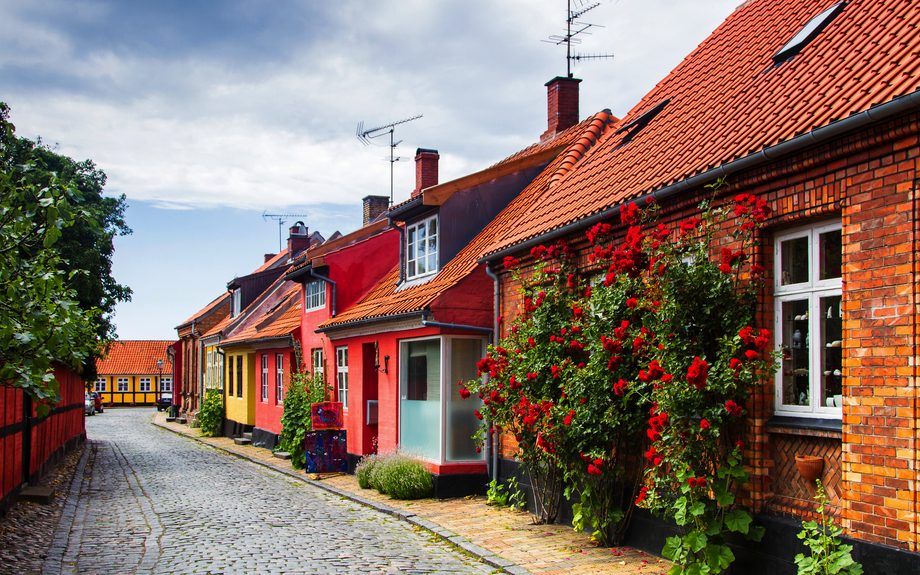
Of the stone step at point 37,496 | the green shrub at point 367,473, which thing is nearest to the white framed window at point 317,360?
the green shrub at point 367,473

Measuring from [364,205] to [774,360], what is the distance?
891 inches

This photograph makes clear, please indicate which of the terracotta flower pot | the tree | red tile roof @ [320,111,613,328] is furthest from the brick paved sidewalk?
the tree

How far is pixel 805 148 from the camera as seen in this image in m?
6.43

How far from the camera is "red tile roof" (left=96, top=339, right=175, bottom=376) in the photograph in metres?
68.6

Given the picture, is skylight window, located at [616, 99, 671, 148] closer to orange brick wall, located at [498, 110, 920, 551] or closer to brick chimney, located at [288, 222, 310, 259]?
orange brick wall, located at [498, 110, 920, 551]

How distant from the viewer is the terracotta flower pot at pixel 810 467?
20.2 feet

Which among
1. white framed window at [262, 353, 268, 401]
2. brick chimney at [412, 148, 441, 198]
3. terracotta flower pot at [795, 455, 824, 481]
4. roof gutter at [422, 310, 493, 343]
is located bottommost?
white framed window at [262, 353, 268, 401]

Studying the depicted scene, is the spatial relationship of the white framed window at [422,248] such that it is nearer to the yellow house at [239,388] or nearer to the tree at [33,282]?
the tree at [33,282]

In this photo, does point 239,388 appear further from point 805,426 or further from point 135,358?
point 135,358

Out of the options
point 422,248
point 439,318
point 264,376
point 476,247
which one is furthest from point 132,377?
Result: point 439,318

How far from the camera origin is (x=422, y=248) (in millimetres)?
15867

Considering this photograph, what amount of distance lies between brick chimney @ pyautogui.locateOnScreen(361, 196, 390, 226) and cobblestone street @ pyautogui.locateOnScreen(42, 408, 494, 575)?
1204 centimetres

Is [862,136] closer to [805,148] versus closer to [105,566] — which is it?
[805,148]

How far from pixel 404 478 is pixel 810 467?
300 inches
